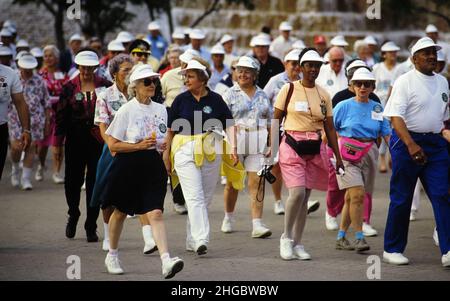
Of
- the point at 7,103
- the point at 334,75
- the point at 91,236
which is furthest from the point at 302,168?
the point at 334,75

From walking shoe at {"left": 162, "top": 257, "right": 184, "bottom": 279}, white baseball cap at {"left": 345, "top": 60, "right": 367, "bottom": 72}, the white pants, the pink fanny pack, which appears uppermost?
white baseball cap at {"left": 345, "top": 60, "right": 367, "bottom": 72}

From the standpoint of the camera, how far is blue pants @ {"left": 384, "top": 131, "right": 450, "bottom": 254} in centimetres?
1074

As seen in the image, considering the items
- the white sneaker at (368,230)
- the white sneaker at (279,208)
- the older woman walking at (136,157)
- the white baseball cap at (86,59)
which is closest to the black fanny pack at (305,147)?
the older woman walking at (136,157)

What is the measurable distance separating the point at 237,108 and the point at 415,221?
2756 millimetres

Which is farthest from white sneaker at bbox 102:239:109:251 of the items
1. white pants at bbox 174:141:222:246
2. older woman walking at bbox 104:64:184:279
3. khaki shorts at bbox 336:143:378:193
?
khaki shorts at bbox 336:143:378:193

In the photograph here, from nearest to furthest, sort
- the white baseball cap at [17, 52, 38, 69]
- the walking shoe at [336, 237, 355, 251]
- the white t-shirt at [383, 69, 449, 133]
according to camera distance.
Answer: the white t-shirt at [383, 69, 449, 133] < the walking shoe at [336, 237, 355, 251] < the white baseball cap at [17, 52, 38, 69]

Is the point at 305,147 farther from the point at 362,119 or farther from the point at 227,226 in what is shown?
the point at 227,226

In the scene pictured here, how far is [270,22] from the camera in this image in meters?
32.0

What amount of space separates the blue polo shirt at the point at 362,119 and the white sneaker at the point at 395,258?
157cm

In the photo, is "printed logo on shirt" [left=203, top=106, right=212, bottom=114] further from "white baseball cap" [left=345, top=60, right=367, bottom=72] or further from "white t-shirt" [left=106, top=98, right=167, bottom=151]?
"white baseball cap" [left=345, top=60, right=367, bottom=72]

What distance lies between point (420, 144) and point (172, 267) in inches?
104

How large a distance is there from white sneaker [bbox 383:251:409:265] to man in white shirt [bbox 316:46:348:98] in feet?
16.6

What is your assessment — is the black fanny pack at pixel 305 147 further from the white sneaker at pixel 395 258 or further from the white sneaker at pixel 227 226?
the white sneaker at pixel 227 226

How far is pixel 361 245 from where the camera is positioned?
11.6m
